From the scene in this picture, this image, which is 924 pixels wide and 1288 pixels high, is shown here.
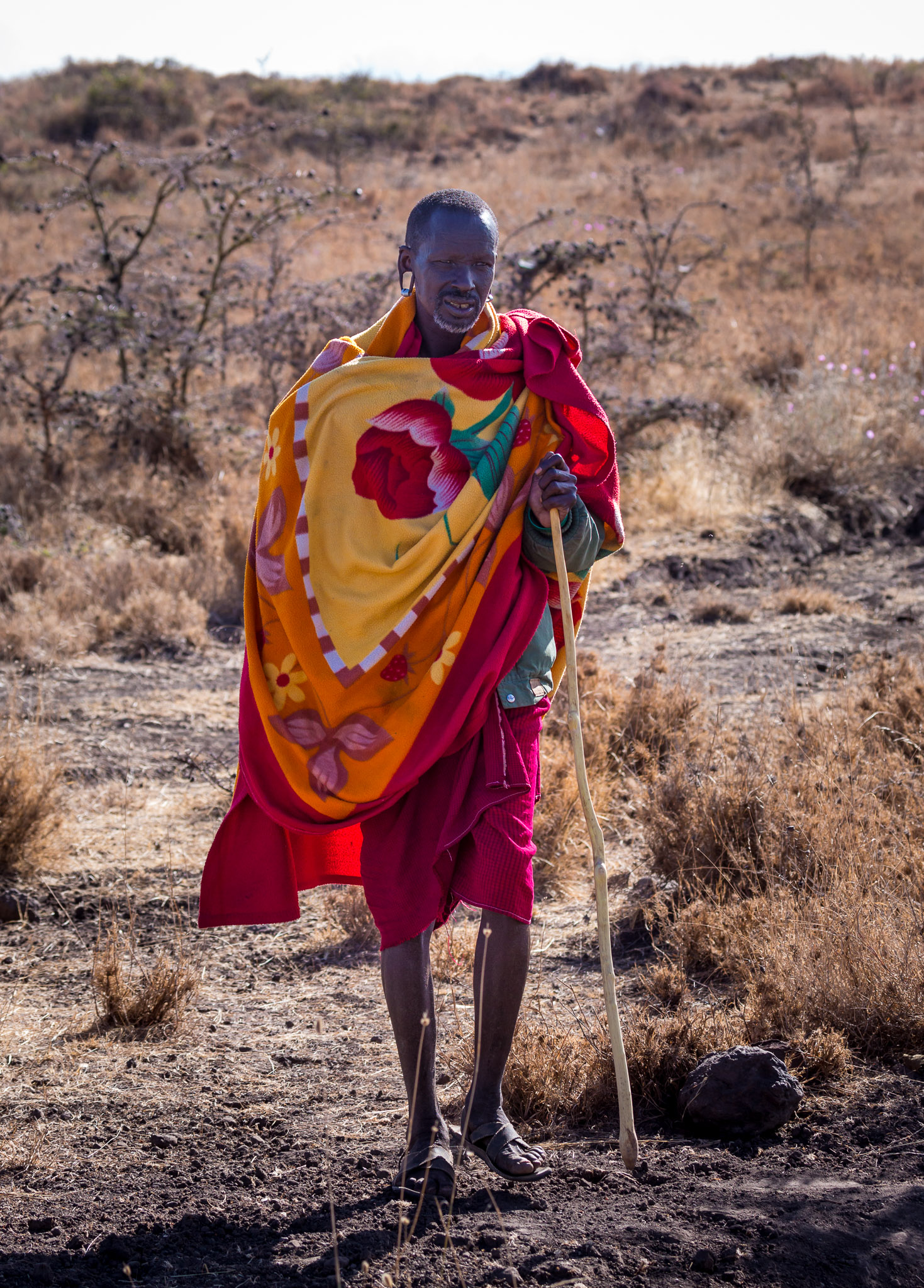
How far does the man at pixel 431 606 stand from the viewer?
229cm

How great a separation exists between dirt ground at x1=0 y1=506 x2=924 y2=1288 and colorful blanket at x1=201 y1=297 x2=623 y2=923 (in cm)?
56

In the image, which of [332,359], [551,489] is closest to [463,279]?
[332,359]

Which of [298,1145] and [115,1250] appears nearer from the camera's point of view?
[115,1250]

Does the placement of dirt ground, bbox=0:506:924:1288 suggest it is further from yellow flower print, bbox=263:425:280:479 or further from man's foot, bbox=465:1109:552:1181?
yellow flower print, bbox=263:425:280:479

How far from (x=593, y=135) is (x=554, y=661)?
91.8 ft

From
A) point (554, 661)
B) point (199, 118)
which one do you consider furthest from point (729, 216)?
point (554, 661)

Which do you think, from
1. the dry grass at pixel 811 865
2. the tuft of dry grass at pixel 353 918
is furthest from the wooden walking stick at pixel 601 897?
the tuft of dry grass at pixel 353 918

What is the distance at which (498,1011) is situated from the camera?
89.7 inches

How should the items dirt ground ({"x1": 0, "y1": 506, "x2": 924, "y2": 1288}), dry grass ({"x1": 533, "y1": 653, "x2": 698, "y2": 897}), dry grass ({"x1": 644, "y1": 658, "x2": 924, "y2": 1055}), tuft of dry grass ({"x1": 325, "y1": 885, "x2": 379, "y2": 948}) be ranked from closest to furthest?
1. dirt ground ({"x1": 0, "y1": 506, "x2": 924, "y2": 1288})
2. dry grass ({"x1": 644, "y1": 658, "x2": 924, "y2": 1055})
3. tuft of dry grass ({"x1": 325, "y1": 885, "x2": 379, "y2": 948})
4. dry grass ({"x1": 533, "y1": 653, "x2": 698, "y2": 897})

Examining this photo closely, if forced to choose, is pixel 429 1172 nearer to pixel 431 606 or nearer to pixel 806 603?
pixel 431 606

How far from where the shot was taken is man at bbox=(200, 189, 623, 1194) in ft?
7.50

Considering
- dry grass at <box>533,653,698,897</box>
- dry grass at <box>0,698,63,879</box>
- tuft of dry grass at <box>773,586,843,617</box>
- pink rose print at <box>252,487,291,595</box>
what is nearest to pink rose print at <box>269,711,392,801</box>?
pink rose print at <box>252,487,291,595</box>

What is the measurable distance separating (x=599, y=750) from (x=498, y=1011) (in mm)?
2493

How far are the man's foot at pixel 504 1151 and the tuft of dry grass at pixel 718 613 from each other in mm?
4776
